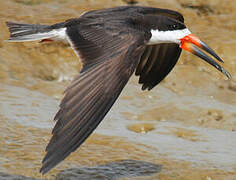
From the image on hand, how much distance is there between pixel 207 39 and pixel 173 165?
2.70 m

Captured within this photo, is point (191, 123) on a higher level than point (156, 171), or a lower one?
lower

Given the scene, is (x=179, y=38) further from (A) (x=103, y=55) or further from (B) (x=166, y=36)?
(A) (x=103, y=55)

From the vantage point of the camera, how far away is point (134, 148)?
4598 millimetres

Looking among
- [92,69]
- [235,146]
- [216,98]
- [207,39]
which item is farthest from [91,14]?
[207,39]

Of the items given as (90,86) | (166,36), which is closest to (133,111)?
(166,36)

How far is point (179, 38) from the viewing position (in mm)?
4539

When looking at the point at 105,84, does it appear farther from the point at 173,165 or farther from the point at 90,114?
the point at 173,165

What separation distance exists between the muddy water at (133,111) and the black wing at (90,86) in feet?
2.16

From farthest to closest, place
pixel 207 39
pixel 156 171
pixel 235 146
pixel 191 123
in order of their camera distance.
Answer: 1. pixel 207 39
2. pixel 191 123
3. pixel 235 146
4. pixel 156 171

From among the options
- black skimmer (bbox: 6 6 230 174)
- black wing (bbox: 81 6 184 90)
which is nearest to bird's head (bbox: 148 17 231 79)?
black skimmer (bbox: 6 6 230 174)

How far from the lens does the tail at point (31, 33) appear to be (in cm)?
449

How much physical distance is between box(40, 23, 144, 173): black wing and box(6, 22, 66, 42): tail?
370mm

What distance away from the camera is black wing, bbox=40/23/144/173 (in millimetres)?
3336

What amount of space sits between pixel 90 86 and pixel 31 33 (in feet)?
3.82
